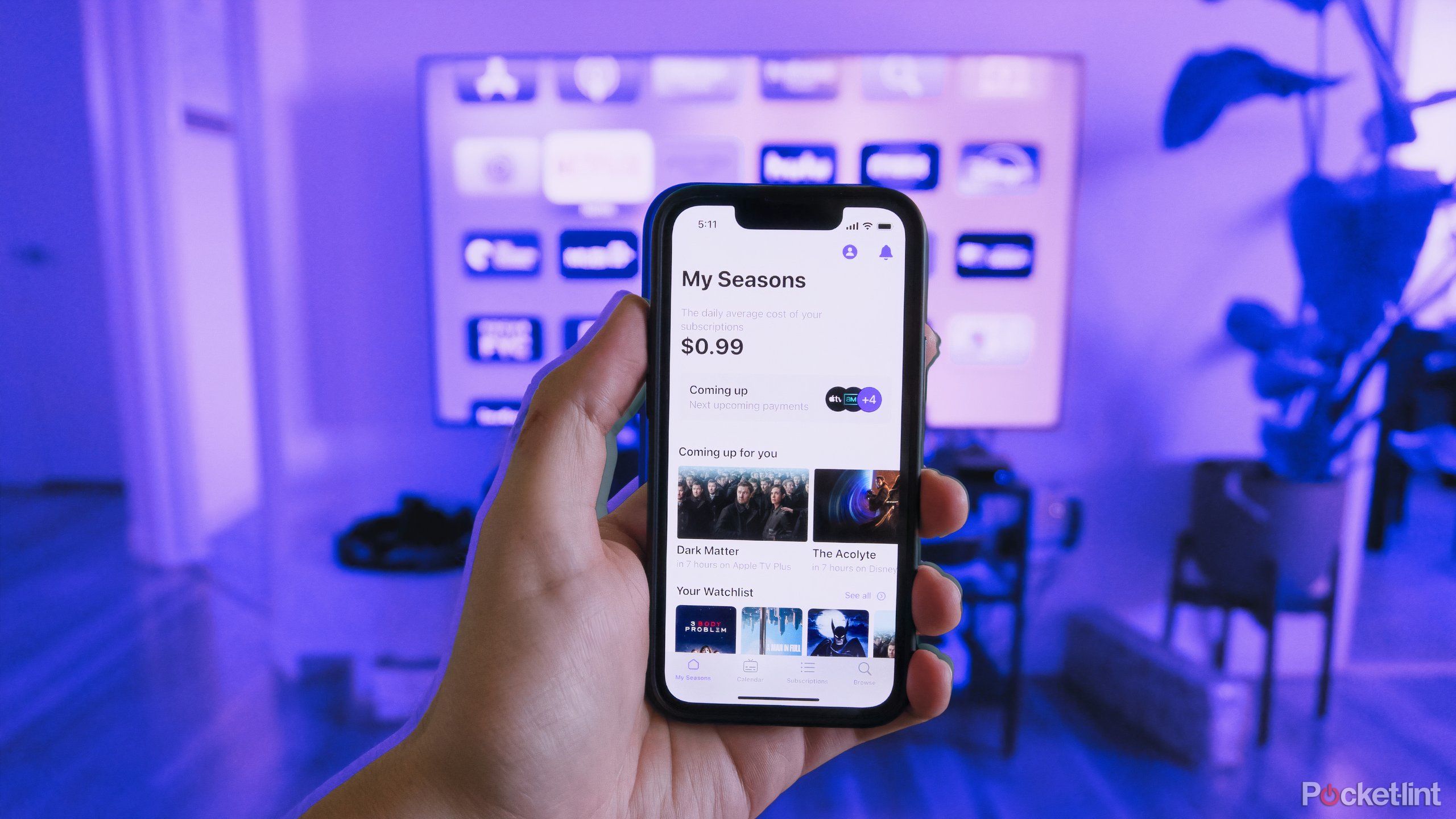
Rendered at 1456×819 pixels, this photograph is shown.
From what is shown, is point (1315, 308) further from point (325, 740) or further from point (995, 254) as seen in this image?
point (325, 740)

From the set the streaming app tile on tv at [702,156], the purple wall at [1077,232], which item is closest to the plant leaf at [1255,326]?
the purple wall at [1077,232]

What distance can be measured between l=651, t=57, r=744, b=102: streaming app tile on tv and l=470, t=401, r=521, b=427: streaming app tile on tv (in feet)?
2.79

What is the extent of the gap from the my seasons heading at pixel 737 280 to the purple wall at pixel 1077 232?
4.80ft

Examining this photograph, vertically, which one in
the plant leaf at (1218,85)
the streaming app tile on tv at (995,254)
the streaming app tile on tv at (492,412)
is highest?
the plant leaf at (1218,85)

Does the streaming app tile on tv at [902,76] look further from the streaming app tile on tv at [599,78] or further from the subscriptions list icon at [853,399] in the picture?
the subscriptions list icon at [853,399]

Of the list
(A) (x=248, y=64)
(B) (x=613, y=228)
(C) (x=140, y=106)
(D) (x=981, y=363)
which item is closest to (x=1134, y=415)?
(D) (x=981, y=363)

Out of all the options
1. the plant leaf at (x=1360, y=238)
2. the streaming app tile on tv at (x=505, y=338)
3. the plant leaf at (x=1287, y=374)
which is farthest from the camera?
the streaming app tile on tv at (x=505, y=338)

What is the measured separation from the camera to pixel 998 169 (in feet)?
5.99

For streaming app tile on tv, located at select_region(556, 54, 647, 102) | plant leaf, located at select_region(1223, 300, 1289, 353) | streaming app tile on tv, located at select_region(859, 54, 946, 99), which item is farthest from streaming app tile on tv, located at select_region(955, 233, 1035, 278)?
streaming app tile on tv, located at select_region(556, 54, 647, 102)

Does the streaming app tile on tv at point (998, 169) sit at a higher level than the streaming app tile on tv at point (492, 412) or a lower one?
higher

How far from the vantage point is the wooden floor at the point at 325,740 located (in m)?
1.62

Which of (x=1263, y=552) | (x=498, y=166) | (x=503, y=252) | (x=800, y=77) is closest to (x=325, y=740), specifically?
(x=503, y=252)

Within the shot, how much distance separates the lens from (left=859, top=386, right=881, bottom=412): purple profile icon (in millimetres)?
736

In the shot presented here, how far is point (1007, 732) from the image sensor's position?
1.80 metres
